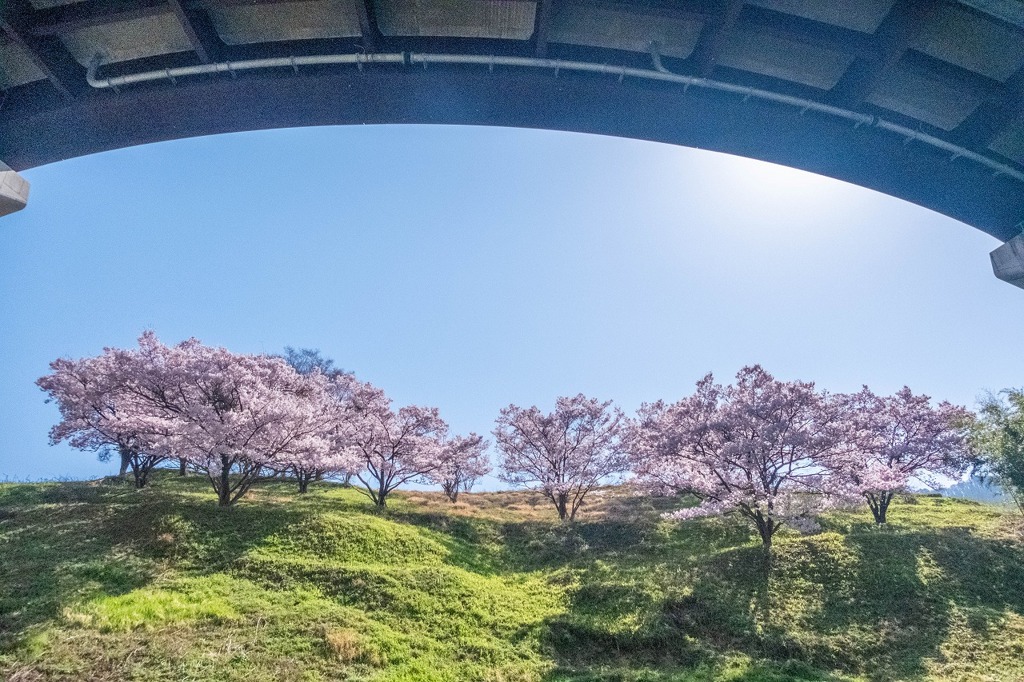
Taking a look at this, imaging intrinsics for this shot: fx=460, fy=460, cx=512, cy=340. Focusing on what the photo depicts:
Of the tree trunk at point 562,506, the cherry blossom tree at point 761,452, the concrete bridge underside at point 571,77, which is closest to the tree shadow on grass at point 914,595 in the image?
the cherry blossom tree at point 761,452

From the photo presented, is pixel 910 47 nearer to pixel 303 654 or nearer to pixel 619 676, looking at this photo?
pixel 619 676

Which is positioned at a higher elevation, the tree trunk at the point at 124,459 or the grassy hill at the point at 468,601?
the tree trunk at the point at 124,459

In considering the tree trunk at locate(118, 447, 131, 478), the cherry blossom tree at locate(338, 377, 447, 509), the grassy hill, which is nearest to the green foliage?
the grassy hill

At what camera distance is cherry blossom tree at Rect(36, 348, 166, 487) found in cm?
→ 2469

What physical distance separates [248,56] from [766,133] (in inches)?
345

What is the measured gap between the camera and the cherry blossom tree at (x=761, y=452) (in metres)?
17.7

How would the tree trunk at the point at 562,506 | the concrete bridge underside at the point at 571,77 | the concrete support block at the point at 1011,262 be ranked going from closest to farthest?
1. the concrete bridge underside at the point at 571,77
2. the concrete support block at the point at 1011,262
3. the tree trunk at the point at 562,506

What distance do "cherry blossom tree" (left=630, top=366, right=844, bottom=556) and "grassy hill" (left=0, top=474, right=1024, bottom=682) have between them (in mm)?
1884

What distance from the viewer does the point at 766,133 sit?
803 cm

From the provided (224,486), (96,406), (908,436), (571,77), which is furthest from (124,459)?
(908,436)

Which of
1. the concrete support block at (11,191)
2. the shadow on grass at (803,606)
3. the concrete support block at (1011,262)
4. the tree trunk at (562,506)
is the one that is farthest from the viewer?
the tree trunk at (562,506)

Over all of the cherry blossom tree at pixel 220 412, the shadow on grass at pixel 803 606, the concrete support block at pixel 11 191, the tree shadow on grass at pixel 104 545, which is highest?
the concrete support block at pixel 11 191

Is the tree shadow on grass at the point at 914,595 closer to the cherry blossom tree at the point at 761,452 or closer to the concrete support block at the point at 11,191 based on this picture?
the cherry blossom tree at the point at 761,452

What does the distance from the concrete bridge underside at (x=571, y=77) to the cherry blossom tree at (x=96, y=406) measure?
21902 millimetres
